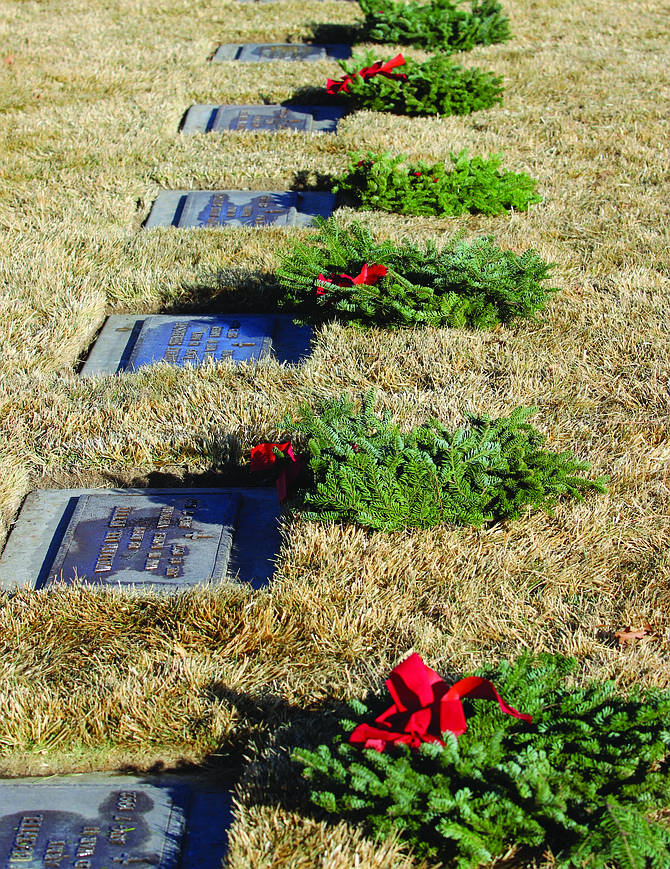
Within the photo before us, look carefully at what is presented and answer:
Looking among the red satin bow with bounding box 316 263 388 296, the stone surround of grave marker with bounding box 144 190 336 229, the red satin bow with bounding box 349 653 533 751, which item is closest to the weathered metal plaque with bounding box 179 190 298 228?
the stone surround of grave marker with bounding box 144 190 336 229

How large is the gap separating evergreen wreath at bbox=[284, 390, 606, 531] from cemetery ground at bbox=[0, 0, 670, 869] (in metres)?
0.08

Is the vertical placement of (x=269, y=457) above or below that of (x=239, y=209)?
below

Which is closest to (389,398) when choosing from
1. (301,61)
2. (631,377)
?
(631,377)

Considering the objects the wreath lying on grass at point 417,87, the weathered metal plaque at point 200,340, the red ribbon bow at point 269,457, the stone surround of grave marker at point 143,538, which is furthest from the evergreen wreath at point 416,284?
the wreath lying on grass at point 417,87

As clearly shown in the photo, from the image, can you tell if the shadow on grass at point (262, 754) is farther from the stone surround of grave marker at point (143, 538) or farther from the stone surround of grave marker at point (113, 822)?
the stone surround of grave marker at point (143, 538)

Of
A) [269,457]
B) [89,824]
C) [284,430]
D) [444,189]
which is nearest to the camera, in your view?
[89,824]

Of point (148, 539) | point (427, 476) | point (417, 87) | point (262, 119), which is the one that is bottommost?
point (148, 539)

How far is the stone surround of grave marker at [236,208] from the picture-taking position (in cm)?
508

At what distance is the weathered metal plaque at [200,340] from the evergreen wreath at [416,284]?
0.26 metres

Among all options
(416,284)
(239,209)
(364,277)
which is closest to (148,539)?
(364,277)

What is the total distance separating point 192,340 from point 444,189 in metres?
2.01

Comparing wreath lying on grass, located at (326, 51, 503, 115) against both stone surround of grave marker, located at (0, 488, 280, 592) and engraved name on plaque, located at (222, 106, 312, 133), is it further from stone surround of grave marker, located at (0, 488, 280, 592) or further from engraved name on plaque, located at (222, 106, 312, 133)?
stone surround of grave marker, located at (0, 488, 280, 592)

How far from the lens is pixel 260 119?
264 inches

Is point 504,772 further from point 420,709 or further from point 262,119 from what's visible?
point 262,119
